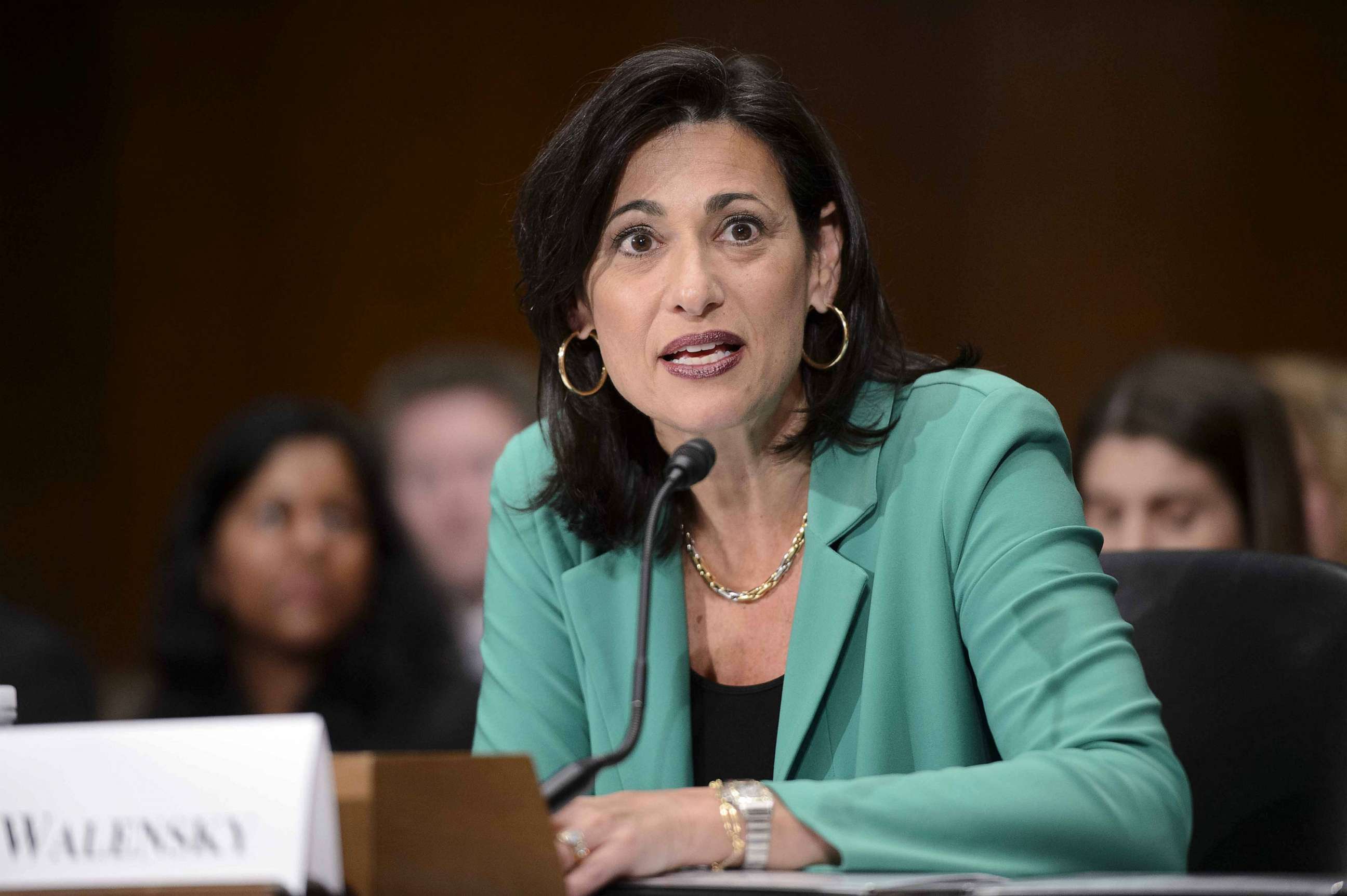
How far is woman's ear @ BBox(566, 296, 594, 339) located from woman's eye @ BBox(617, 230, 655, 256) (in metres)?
0.12

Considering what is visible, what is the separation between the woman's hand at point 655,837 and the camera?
3.48 feet

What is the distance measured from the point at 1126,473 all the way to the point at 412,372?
2.72 meters

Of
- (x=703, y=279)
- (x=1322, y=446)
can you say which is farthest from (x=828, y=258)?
(x=1322, y=446)

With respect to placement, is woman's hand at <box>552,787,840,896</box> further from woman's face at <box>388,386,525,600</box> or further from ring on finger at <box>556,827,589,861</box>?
woman's face at <box>388,386,525,600</box>

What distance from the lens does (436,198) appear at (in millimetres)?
4914

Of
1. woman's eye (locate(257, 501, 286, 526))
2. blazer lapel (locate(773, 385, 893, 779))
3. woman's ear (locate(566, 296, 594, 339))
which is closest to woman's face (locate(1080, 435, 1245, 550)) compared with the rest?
blazer lapel (locate(773, 385, 893, 779))

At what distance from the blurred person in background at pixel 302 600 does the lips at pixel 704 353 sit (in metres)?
2.04

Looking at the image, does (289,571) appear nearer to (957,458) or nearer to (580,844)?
(957,458)

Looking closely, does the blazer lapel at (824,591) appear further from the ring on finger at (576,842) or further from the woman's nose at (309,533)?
the woman's nose at (309,533)

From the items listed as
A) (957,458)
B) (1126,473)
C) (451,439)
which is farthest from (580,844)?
(451,439)

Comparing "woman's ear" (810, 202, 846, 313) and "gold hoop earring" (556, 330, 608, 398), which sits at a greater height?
"woman's ear" (810, 202, 846, 313)

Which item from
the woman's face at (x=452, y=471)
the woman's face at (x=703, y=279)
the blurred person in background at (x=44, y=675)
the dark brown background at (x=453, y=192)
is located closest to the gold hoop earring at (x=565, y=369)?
the woman's face at (x=703, y=279)

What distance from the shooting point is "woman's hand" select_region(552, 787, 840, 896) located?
106cm

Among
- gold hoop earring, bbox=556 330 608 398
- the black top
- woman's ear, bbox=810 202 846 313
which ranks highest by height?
woman's ear, bbox=810 202 846 313
